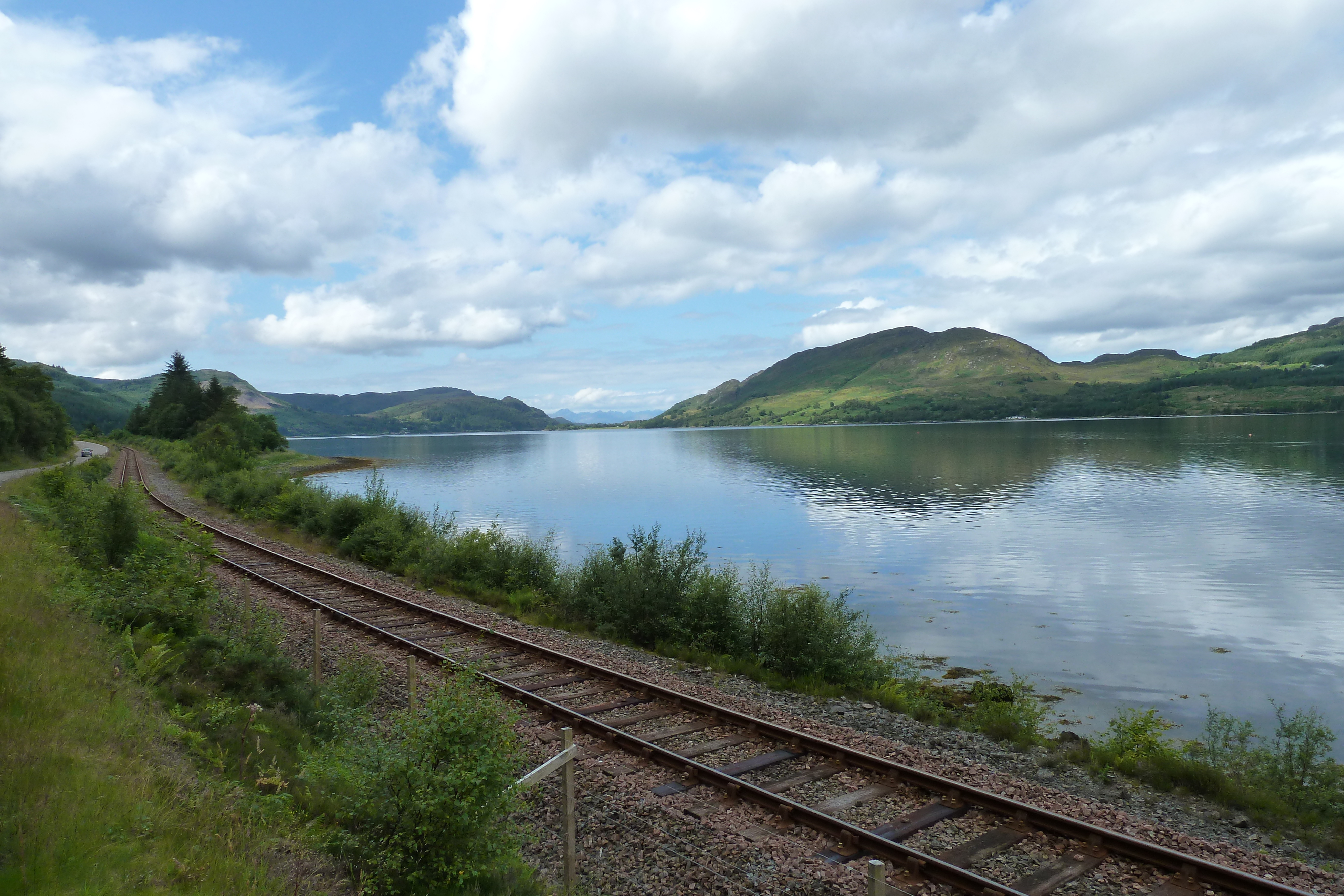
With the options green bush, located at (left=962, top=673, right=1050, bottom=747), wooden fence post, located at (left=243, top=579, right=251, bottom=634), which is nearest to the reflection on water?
green bush, located at (left=962, top=673, right=1050, bottom=747)

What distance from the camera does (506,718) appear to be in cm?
664

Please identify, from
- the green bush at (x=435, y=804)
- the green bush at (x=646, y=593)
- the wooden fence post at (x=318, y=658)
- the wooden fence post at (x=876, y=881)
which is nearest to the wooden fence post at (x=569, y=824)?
the green bush at (x=435, y=804)

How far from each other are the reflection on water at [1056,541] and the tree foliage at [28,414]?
78.8ft

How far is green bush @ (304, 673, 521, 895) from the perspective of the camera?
5.55 m

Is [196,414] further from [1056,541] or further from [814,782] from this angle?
[814,782]

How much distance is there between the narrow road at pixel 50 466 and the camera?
39125mm

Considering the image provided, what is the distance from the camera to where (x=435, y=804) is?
5473 millimetres

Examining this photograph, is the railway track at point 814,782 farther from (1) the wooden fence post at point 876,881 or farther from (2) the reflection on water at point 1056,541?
(2) the reflection on water at point 1056,541

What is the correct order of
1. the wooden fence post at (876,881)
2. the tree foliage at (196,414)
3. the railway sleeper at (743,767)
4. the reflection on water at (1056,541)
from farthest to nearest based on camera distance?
the tree foliage at (196,414) < the reflection on water at (1056,541) < the railway sleeper at (743,767) < the wooden fence post at (876,881)

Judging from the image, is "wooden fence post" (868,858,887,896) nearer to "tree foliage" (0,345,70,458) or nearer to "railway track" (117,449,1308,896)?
"railway track" (117,449,1308,896)

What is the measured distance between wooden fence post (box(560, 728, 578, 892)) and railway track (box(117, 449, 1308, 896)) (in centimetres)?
212

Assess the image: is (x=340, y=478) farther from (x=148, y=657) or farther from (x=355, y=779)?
(x=355, y=779)

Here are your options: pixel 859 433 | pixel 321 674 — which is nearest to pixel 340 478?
pixel 321 674

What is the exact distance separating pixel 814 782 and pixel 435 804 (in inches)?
212
